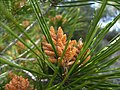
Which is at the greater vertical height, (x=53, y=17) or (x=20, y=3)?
(x=53, y=17)

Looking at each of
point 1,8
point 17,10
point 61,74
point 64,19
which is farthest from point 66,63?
point 64,19

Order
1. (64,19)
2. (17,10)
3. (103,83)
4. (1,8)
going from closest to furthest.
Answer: (1,8), (103,83), (17,10), (64,19)

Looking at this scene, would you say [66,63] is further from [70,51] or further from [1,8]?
[1,8]

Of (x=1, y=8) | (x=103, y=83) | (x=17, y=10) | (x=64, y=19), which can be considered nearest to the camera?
(x=1, y=8)

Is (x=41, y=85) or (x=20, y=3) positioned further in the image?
(x=20, y=3)

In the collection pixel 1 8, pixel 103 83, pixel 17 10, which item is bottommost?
pixel 103 83

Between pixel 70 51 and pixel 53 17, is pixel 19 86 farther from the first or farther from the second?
pixel 53 17

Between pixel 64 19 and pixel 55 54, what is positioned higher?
pixel 64 19

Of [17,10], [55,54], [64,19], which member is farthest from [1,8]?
[64,19]

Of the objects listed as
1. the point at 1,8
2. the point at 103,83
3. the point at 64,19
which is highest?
the point at 64,19
